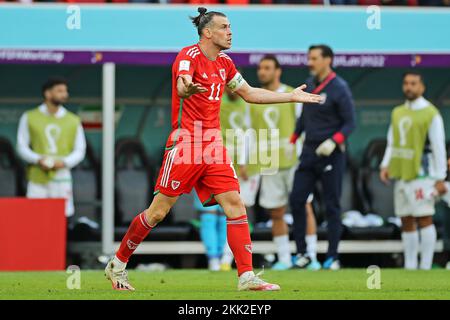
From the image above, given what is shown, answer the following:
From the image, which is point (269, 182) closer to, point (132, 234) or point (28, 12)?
point (28, 12)

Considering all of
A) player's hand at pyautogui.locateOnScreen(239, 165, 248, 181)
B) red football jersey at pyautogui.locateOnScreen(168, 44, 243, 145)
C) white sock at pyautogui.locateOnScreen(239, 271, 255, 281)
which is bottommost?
white sock at pyautogui.locateOnScreen(239, 271, 255, 281)

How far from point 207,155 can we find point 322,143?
4071 millimetres

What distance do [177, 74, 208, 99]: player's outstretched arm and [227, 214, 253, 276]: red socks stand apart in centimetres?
111

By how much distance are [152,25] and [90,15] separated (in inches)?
28.7

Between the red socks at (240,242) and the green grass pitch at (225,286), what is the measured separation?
0.22 metres

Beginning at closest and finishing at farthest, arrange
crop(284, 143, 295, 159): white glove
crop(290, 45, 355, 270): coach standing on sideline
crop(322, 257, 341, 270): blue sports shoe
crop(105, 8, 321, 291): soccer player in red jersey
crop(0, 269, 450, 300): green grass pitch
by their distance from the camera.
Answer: crop(0, 269, 450, 300): green grass pitch < crop(105, 8, 321, 291): soccer player in red jersey < crop(290, 45, 355, 270): coach standing on sideline < crop(322, 257, 341, 270): blue sports shoe < crop(284, 143, 295, 159): white glove

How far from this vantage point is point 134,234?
9.46m

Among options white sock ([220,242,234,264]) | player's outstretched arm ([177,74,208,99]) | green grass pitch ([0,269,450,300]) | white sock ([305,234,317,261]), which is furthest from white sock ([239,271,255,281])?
white sock ([220,242,234,264])

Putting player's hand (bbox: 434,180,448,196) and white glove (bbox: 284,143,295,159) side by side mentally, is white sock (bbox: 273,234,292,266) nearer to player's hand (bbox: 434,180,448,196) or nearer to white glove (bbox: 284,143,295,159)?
white glove (bbox: 284,143,295,159)

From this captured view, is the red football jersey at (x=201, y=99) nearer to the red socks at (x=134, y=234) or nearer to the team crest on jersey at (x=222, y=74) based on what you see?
the team crest on jersey at (x=222, y=74)

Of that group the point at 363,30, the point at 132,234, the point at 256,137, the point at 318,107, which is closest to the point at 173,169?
the point at 132,234

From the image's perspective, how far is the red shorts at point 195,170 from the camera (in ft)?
30.5

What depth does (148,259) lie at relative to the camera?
16234 millimetres

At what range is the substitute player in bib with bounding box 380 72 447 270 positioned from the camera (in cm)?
1414
